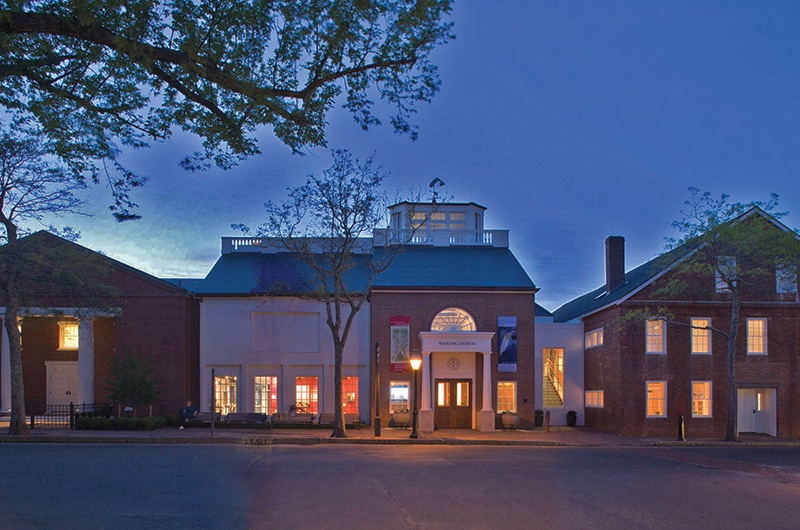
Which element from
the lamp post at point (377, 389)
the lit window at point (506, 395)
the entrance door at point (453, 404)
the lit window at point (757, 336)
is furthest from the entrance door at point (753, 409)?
the lamp post at point (377, 389)

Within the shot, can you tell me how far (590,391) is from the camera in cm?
3559

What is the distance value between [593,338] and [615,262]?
4313 millimetres

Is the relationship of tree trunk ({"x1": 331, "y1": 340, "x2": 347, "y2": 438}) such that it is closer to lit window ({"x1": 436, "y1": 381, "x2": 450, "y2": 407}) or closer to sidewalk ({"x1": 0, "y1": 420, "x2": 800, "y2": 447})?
sidewalk ({"x1": 0, "y1": 420, "x2": 800, "y2": 447})

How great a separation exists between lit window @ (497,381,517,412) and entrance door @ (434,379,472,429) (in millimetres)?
1301

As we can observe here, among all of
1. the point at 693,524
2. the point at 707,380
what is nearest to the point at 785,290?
the point at 707,380

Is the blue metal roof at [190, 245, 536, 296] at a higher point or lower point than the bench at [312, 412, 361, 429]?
higher

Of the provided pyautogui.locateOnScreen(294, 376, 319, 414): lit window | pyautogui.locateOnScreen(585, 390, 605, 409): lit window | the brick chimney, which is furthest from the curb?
the brick chimney

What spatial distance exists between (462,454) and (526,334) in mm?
11701

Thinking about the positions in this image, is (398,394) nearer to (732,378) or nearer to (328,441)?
(328,441)

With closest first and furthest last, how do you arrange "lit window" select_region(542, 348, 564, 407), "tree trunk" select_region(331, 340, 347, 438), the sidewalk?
the sidewalk, "tree trunk" select_region(331, 340, 347, 438), "lit window" select_region(542, 348, 564, 407)

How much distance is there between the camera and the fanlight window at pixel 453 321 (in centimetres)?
3369

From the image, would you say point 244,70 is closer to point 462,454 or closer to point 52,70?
point 52,70

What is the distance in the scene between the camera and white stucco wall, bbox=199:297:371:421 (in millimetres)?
34875

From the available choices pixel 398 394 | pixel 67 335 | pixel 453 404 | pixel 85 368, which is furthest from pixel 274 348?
pixel 67 335
